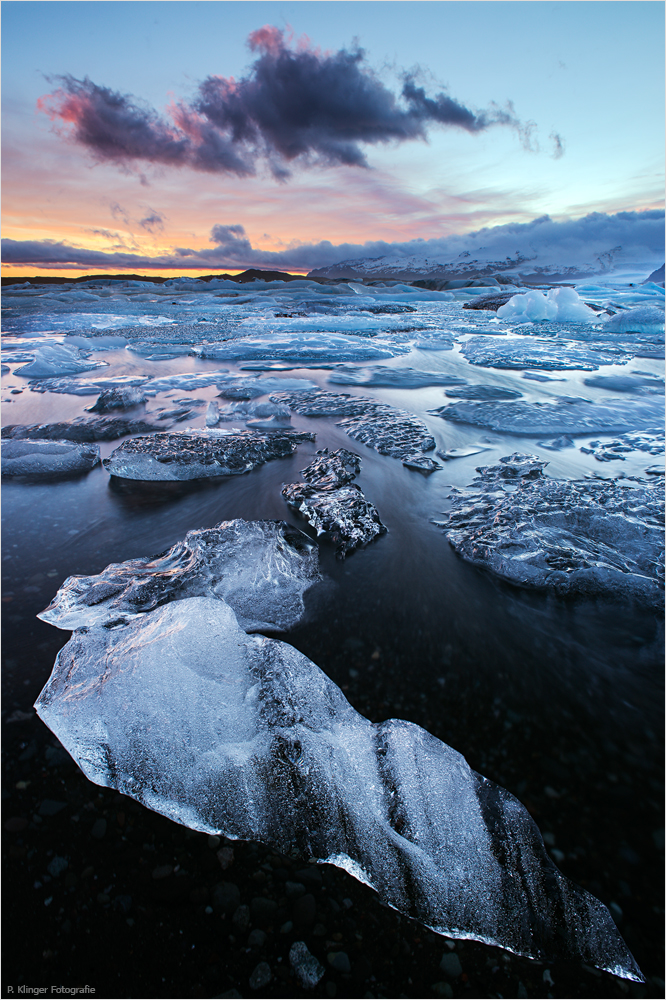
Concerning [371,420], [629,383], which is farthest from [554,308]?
[371,420]

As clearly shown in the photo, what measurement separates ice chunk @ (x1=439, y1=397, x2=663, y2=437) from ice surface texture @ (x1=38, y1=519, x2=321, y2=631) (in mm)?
3607

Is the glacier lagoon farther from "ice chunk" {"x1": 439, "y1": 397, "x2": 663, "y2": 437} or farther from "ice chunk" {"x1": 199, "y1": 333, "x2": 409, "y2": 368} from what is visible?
"ice chunk" {"x1": 199, "y1": 333, "x2": 409, "y2": 368}

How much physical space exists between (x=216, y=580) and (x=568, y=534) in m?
2.35

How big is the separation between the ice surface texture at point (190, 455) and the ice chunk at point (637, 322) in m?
16.3

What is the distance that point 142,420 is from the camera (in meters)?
5.07

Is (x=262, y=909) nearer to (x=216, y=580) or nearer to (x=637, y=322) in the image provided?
(x=216, y=580)

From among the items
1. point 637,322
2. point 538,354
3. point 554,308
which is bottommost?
point 538,354

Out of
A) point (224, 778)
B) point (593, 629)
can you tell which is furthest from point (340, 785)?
point (593, 629)

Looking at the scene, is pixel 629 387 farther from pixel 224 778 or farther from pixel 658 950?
pixel 224 778

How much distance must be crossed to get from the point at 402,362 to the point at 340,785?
871 cm

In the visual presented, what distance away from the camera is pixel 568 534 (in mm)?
2617

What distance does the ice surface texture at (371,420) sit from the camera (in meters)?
4.32

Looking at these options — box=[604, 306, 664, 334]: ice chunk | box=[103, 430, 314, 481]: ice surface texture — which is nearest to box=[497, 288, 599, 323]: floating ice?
box=[604, 306, 664, 334]: ice chunk

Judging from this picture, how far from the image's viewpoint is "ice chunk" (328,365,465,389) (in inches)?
281
